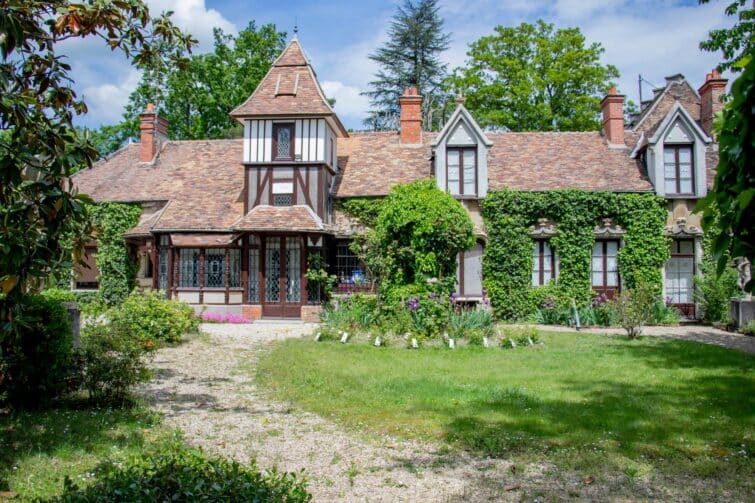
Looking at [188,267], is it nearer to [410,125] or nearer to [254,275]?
[254,275]

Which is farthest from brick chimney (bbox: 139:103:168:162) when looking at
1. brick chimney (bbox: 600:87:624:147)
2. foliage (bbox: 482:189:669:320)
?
brick chimney (bbox: 600:87:624:147)

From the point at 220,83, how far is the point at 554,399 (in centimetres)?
3174

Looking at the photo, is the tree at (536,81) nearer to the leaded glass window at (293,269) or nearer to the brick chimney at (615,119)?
the brick chimney at (615,119)

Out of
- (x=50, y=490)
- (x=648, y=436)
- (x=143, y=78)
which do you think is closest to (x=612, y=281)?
(x=648, y=436)

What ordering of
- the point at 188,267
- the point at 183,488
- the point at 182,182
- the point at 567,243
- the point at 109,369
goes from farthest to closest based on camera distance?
the point at 182,182 → the point at 188,267 → the point at 567,243 → the point at 109,369 → the point at 183,488

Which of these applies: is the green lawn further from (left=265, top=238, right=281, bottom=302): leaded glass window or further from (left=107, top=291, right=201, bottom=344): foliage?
(left=265, top=238, right=281, bottom=302): leaded glass window

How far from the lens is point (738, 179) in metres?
2.60

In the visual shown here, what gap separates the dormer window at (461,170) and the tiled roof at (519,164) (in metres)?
0.89

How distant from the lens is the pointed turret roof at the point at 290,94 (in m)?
19.9

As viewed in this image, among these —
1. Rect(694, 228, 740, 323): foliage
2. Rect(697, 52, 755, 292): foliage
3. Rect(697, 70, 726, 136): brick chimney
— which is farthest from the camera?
Rect(697, 70, 726, 136): brick chimney

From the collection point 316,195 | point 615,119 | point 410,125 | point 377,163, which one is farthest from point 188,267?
point 615,119

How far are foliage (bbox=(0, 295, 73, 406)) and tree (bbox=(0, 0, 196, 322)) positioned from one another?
7.28 feet

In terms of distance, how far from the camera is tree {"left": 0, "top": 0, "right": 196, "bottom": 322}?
14.1 feet

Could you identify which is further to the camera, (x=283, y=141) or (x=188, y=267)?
(x=188, y=267)
